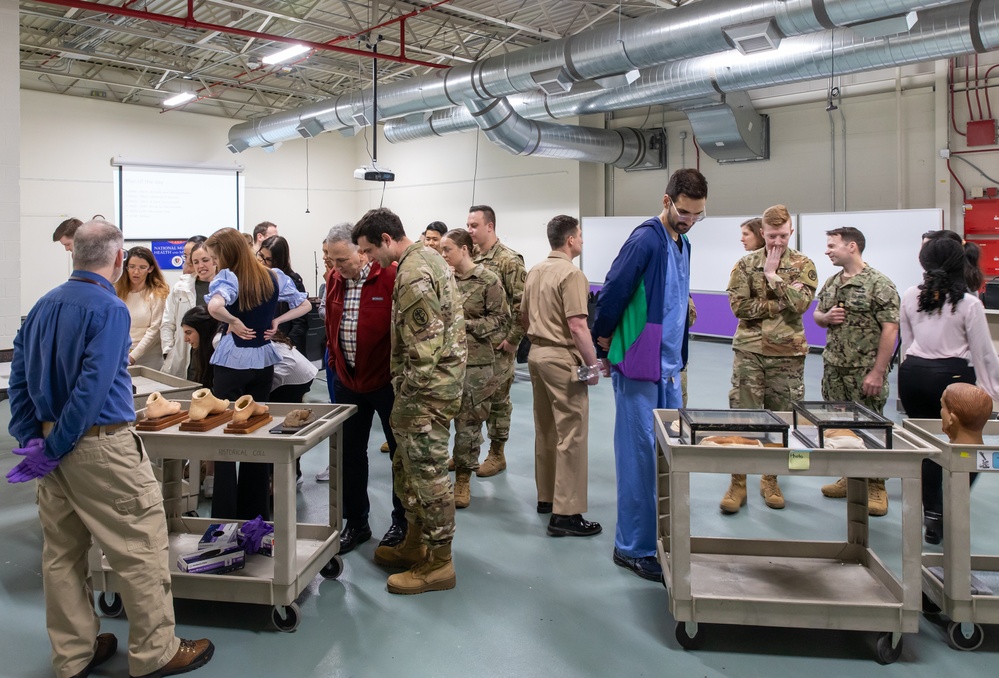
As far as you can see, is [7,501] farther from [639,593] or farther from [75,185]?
[75,185]

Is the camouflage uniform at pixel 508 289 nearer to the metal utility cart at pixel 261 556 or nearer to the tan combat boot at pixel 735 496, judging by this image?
the tan combat boot at pixel 735 496

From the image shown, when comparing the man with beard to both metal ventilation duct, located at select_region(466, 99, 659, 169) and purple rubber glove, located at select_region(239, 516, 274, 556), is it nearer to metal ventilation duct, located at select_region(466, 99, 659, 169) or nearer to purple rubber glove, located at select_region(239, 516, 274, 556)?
purple rubber glove, located at select_region(239, 516, 274, 556)

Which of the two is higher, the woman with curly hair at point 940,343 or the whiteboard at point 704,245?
the whiteboard at point 704,245

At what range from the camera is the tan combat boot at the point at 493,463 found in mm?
4352

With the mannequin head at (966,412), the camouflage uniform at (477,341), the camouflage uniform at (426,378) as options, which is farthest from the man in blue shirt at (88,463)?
the mannequin head at (966,412)

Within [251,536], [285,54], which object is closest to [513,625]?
[251,536]

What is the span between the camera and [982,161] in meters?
8.26

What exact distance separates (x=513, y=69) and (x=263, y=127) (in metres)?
5.83

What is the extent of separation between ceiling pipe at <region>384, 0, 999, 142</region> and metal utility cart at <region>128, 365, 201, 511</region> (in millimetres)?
5401

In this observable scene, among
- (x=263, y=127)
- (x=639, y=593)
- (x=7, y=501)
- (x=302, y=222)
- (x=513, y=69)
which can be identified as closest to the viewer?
(x=639, y=593)

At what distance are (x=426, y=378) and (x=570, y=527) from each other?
1.22 metres

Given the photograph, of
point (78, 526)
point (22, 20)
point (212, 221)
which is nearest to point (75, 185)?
point (212, 221)

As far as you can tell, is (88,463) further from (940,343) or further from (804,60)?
(804,60)

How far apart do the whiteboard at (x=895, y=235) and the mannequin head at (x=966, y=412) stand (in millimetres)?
6323
